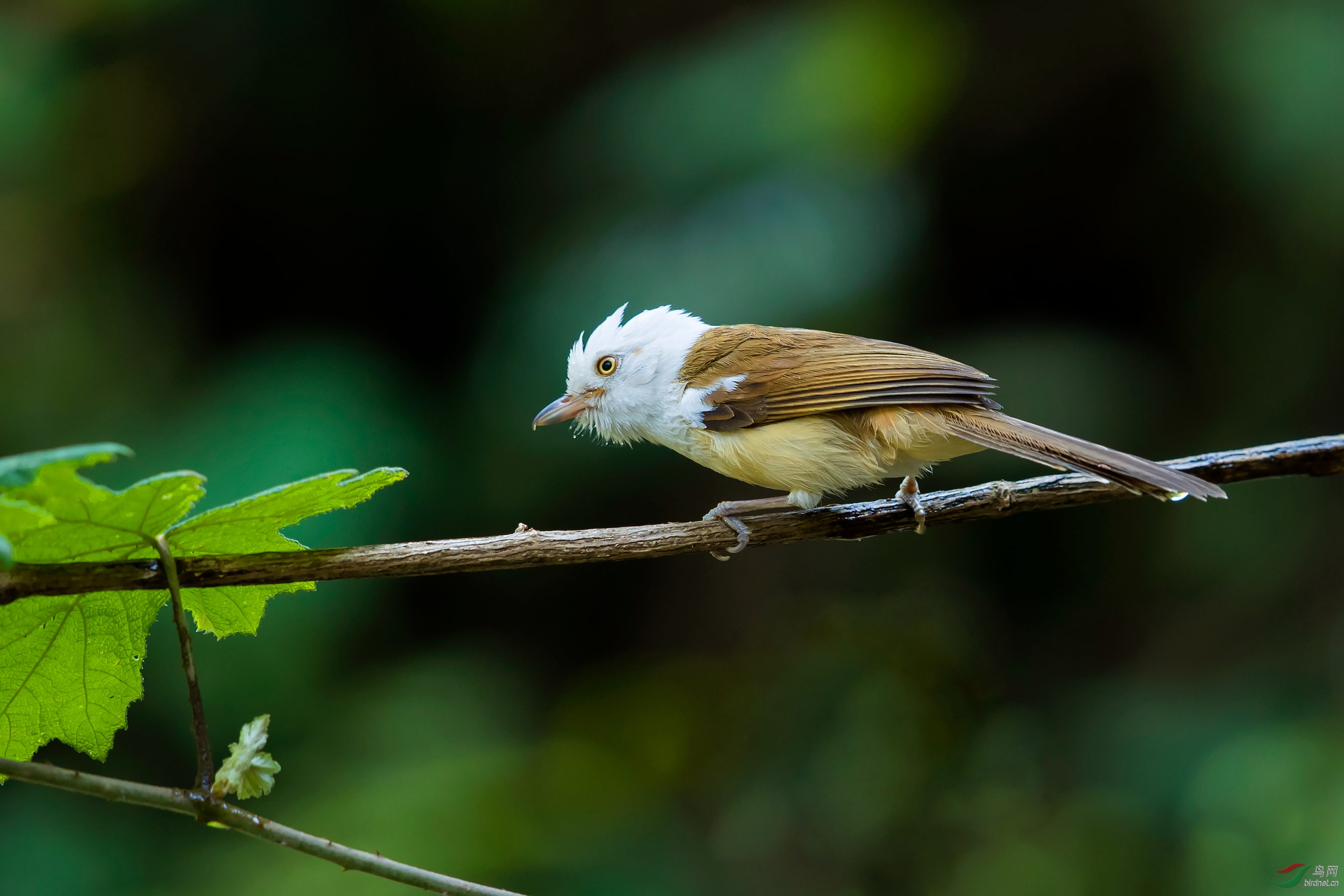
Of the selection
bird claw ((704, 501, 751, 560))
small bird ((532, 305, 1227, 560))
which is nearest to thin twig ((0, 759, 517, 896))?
bird claw ((704, 501, 751, 560))

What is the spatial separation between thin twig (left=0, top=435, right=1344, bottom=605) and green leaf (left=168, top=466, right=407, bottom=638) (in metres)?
0.04

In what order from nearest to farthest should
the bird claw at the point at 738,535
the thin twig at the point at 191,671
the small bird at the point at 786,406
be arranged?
the thin twig at the point at 191,671, the bird claw at the point at 738,535, the small bird at the point at 786,406

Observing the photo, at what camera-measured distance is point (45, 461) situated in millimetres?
1118

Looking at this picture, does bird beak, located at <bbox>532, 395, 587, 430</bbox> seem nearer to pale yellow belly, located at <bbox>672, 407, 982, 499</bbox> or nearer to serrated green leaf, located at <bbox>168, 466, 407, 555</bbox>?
pale yellow belly, located at <bbox>672, 407, 982, 499</bbox>

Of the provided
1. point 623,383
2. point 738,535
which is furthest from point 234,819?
point 623,383

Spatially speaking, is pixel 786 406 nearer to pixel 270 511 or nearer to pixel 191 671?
pixel 270 511

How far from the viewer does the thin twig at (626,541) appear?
4.88ft

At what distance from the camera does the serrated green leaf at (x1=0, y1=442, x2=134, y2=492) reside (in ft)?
3.58

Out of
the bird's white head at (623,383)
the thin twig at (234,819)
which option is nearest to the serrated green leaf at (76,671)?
the thin twig at (234,819)

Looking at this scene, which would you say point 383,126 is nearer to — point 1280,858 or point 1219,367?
point 1219,367

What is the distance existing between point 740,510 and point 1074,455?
939 millimetres

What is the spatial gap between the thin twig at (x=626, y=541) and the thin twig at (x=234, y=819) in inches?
11.6

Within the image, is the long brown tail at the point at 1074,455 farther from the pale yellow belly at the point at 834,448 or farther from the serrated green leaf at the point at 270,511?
the serrated green leaf at the point at 270,511

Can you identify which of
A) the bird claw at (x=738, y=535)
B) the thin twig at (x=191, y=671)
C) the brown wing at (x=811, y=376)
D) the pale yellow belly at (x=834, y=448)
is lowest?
the thin twig at (x=191, y=671)
